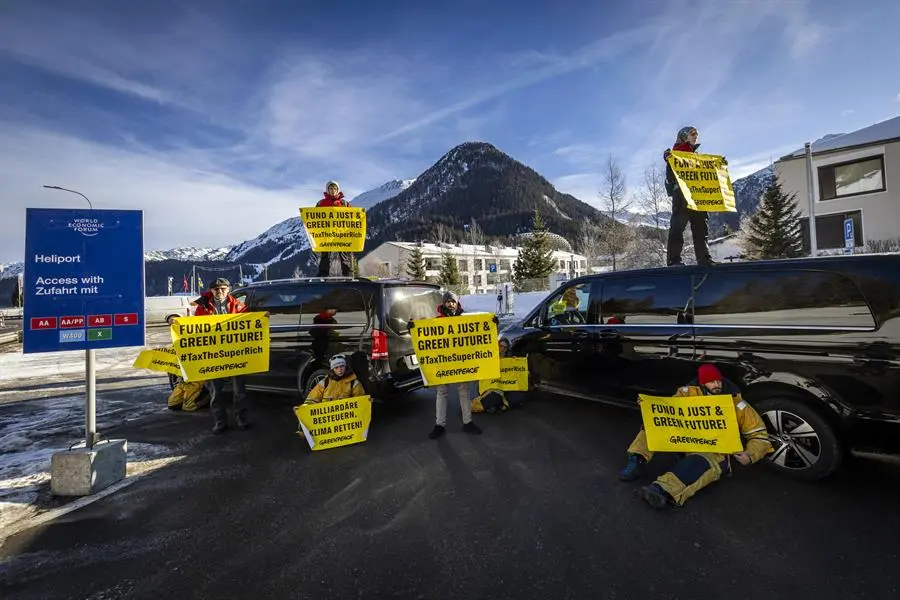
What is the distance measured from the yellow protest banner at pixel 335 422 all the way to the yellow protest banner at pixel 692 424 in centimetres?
282

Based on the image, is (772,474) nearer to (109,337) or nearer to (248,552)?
(248,552)

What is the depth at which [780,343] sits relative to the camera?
3477 millimetres

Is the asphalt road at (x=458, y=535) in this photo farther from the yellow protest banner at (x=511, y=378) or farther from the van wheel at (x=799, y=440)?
the yellow protest banner at (x=511, y=378)

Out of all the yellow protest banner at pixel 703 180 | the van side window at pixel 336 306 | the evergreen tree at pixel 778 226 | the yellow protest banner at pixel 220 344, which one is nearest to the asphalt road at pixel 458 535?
the yellow protest banner at pixel 220 344

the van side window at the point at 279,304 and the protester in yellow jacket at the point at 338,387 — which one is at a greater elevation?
the van side window at the point at 279,304

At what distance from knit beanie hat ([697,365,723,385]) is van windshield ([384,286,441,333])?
3175 millimetres

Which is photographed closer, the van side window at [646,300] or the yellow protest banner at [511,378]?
the van side window at [646,300]

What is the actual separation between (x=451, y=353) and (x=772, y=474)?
3091mm

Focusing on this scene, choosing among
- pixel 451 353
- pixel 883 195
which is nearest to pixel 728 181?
pixel 451 353

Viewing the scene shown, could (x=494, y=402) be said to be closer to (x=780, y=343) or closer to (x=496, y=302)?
(x=780, y=343)

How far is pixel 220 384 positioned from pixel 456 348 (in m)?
2.93

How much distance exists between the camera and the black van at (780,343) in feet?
10.1

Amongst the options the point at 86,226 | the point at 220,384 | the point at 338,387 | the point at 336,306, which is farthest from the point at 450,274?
the point at 86,226

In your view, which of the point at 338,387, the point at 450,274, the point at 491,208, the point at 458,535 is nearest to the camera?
the point at 458,535
